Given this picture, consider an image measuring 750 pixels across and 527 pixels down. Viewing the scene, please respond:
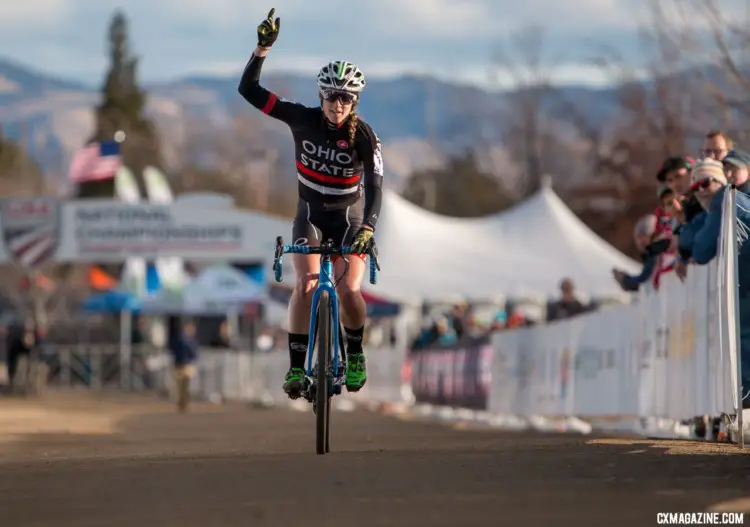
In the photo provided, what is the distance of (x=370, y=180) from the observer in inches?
493

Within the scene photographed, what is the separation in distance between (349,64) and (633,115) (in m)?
64.2

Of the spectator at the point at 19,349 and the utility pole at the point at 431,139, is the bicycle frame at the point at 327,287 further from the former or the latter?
the utility pole at the point at 431,139

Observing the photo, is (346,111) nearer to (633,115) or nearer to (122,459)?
(122,459)

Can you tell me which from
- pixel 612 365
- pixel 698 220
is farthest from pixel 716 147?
pixel 612 365

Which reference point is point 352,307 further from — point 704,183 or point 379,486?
point 379,486

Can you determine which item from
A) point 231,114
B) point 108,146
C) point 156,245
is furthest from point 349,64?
point 231,114

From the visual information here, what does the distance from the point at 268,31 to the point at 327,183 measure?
3.53ft

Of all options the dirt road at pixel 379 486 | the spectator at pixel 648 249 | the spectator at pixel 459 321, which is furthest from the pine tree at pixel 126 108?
the dirt road at pixel 379 486

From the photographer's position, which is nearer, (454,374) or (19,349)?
(454,374)

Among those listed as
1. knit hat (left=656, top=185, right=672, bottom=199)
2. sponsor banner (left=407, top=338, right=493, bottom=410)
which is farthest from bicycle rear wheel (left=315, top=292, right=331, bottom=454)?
sponsor banner (left=407, top=338, right=493, bottom=410)

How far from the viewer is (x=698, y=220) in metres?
13.8

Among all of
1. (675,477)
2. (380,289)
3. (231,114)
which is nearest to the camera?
(675,477)

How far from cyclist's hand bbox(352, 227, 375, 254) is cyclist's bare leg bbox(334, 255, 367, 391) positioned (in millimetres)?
424

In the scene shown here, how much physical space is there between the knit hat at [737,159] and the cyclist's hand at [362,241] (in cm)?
306
